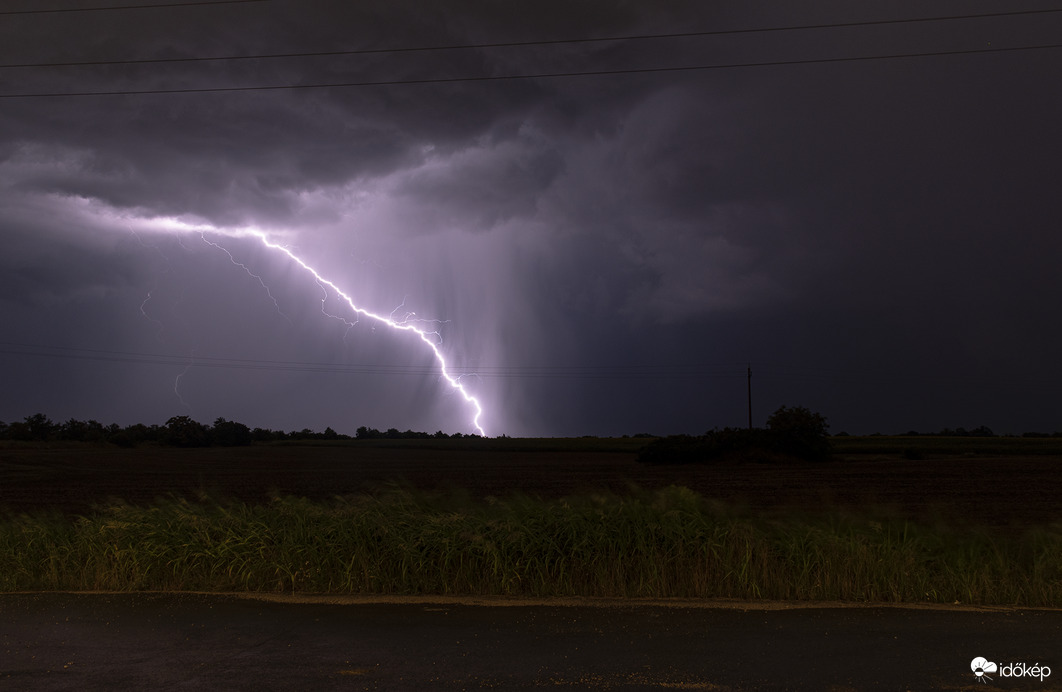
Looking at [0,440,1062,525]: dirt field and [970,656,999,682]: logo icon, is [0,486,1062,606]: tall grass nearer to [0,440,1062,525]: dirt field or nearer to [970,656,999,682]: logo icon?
Result: [970,656,999,682]: logo icon

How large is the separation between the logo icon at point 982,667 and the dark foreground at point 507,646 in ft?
0.15

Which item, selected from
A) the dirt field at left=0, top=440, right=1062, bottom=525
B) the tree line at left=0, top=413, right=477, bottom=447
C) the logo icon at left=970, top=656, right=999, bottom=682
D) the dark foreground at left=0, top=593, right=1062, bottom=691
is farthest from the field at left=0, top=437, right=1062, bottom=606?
the tree line at left=0, top=413, right=477, bottom=447

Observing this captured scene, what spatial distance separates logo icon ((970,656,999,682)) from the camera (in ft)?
15.7

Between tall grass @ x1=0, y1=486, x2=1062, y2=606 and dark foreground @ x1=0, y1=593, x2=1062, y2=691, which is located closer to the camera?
dark foreground @ x1=0, y1=593, x2=1062, y2=691

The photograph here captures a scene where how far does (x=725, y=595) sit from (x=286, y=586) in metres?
4.71

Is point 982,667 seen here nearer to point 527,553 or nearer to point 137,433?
point 527,553

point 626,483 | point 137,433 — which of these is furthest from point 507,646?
point 137,433

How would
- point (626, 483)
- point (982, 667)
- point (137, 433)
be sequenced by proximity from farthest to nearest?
point (137, 433)
point (626, 483)
point (982, 667)

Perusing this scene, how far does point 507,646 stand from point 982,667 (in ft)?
10.7

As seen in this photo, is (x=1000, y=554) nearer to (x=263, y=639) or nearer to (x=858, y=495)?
(x=263, y=639)

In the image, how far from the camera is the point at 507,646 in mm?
5496

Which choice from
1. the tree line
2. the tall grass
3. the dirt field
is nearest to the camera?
the tall grass

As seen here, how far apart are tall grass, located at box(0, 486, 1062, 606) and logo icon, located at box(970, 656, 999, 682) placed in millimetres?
2141

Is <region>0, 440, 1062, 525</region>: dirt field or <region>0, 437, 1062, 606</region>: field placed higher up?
<region>0, 437, 1062, 606</region>: field
